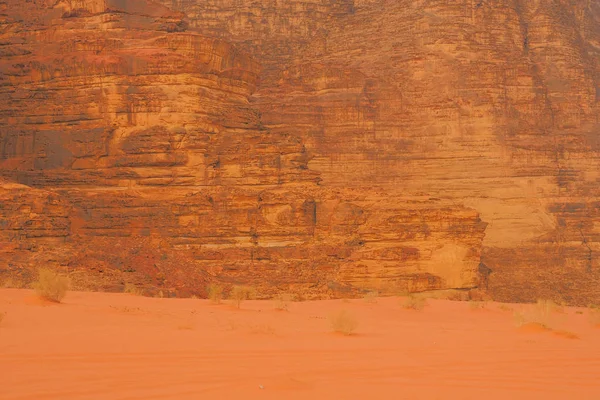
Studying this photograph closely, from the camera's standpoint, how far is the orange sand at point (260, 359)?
21.0 ft

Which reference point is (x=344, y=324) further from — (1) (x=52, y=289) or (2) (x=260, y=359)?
(1) (x=52, y=289)

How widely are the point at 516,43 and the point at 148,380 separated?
53049 mm

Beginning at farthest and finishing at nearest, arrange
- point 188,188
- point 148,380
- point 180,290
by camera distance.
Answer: point 188,188 → point 180,290 → point 148,380

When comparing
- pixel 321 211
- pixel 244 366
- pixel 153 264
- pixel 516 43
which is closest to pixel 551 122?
pixel 516 43

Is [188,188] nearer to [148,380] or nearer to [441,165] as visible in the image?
[148,380]

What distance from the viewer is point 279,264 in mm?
24656

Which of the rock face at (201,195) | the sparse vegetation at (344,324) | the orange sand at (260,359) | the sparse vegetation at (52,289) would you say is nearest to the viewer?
the orange sand at (260,359)

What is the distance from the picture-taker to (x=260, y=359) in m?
7.57

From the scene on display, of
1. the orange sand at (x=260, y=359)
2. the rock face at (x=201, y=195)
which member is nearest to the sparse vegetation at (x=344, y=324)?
the orange sand at (x=260, y=359)

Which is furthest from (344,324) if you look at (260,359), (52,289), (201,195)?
(201,195)

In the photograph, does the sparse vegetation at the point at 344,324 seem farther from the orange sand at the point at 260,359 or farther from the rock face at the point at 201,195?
the rock face at the point at 201,195

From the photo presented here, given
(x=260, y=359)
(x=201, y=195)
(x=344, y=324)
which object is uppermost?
(x=201, y=195)

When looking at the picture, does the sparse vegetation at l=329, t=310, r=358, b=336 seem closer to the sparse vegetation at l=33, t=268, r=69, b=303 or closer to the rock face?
the sparse vegetation at l=33, t=268, r=69, b=303

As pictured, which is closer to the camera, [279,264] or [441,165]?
[279,264]
